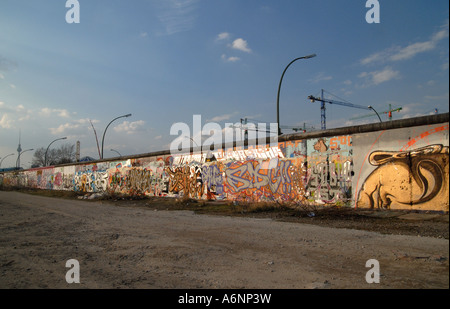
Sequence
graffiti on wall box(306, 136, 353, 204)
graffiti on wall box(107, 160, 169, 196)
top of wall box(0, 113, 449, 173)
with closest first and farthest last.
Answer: top of wall box(0, 113, 449, 173) < graffiti on wall box(306, 136, 353, 204) < graffiti on wall box(107, 160, 169, 196)

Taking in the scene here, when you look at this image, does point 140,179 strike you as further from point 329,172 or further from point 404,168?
point 404,168

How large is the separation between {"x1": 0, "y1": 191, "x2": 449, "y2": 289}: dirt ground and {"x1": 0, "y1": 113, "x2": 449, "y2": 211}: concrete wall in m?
1.27

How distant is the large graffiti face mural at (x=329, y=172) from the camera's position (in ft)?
30.6

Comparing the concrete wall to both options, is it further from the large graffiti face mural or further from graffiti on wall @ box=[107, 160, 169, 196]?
graffiti on wall @ box=[107, 160, 169, 196]

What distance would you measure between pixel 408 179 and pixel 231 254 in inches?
296

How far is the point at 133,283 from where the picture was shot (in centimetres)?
396

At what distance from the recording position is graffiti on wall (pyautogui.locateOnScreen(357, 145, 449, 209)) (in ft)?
29.8

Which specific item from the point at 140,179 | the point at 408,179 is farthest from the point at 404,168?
the point at 140,179

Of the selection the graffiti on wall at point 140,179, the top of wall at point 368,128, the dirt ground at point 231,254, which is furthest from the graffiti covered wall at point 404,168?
the graffiti on wall at point 140,179

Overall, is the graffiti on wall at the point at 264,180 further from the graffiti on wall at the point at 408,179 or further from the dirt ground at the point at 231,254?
the dirt ground at the point at 231,254

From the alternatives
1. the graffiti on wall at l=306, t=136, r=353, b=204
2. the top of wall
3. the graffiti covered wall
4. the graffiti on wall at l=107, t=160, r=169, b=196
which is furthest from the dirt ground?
the graffiti on wall at l=107, t=160, r=169, b=196

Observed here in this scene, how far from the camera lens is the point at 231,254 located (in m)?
5.36

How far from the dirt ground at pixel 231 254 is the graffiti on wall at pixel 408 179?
2.29ft
